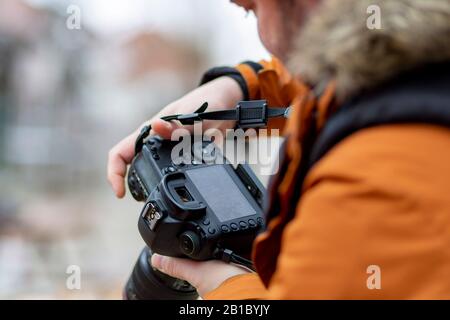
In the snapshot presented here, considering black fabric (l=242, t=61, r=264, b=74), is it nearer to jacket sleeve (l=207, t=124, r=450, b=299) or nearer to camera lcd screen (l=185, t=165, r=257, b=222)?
camera lcd screen (l=185, t=165, r=257, b=222)

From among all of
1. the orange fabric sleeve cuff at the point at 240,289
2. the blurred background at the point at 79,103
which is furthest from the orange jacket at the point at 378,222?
the blurred background at the point at 79,103

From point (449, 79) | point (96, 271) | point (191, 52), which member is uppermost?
point (191, 52)

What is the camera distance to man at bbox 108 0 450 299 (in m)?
0.61

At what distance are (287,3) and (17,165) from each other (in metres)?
4.05

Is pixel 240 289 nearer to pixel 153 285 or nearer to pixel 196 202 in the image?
pixel 196 202

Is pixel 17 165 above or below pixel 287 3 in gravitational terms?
below

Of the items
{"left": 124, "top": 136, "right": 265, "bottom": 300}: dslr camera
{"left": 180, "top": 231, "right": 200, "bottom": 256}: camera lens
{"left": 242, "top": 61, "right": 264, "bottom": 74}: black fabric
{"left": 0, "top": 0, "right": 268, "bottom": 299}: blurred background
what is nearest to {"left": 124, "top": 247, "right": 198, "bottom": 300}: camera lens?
{"left": 124, "top": 136, "right": 265, "bottom": 300}: dslr camera

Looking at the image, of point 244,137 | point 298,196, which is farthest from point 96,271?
point 298,196

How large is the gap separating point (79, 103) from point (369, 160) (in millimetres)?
3965

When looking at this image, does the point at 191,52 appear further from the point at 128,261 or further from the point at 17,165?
the point at 128,261

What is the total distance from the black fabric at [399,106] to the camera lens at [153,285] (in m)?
0.53

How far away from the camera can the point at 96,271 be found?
11.7 ft
